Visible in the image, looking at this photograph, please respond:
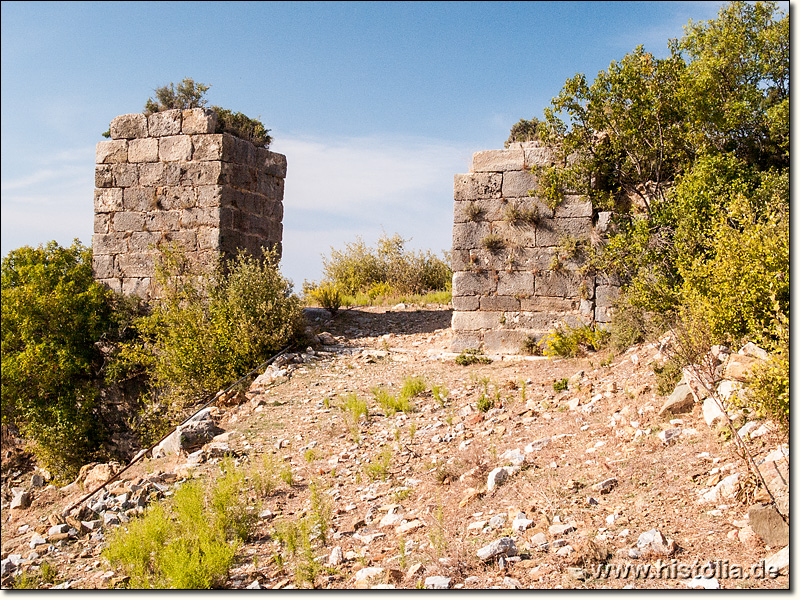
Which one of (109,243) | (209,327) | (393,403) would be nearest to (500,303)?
(393,403)

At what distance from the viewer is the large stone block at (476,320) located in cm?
1003

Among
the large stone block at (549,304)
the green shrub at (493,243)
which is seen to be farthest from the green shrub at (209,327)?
the large stone block at (549,304)

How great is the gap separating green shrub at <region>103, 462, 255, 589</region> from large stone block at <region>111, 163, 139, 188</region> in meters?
6.82

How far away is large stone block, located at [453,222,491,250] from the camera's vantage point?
10.1 metres

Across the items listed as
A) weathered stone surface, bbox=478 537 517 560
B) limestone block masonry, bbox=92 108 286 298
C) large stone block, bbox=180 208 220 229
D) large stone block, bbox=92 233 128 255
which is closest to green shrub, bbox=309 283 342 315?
limestone block masonry, bbox=92 108 286 298

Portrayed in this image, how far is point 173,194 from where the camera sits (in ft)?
36.0

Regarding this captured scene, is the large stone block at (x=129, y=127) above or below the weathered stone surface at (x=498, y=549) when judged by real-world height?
above

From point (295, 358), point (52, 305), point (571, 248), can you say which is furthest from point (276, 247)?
point (571, 248)

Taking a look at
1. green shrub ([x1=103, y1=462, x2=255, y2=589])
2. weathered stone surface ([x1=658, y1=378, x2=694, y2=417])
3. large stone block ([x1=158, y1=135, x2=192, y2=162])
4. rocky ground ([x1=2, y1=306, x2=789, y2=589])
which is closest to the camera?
rocky ground ([x1=2, y1=306, x2=789, y2=589])

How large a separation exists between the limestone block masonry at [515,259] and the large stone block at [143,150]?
15.7ft

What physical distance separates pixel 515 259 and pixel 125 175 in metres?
6.27

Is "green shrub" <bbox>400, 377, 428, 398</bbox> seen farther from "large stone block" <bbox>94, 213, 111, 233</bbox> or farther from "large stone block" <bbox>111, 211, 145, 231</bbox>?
"large stone block" <bbox>94, 213, 111, 233</bbox>

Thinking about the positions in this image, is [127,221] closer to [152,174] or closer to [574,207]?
[152,174]

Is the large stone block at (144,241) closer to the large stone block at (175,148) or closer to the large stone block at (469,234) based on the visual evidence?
the large stone block at (175,148)
